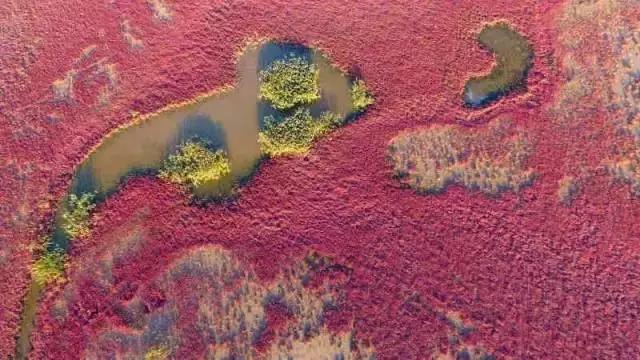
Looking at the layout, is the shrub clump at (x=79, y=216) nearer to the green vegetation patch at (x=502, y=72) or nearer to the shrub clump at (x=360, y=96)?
the shrub clump at (x=360, y=96)

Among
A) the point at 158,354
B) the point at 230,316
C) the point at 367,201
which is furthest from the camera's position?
the point at 367,201

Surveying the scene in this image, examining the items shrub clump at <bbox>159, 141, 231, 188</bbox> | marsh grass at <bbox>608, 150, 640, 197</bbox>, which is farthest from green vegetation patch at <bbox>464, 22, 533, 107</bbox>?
shrub clump at <bbox>159, 141, 231, 188</bbox>

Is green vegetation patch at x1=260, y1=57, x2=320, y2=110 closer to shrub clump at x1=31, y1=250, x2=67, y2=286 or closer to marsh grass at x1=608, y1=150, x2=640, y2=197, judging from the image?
shrub clump at x1=31, y1=250, x2=67, y2=286

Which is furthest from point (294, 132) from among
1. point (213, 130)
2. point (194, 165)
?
point (194, 165)

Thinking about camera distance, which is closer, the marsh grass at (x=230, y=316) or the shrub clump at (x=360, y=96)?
the marsh grass at (x=230, y=316)

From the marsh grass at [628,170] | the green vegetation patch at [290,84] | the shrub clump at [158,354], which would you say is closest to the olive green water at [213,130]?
the green vegetation patch at [290,84]

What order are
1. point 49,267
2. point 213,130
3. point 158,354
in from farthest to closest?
1. point 213,130
2. point 49,267
3. point 158,354

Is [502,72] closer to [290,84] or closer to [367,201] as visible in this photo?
[367,201]
